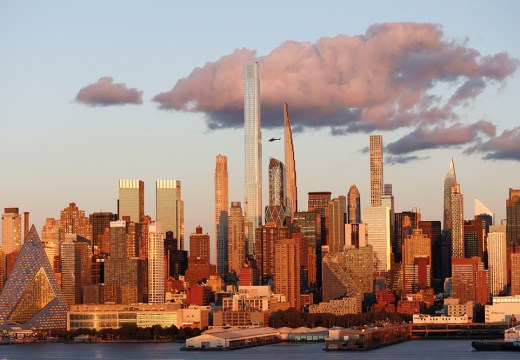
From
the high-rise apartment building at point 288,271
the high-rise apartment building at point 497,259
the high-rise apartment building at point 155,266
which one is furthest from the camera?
the high-rise apartment building at point 497,259

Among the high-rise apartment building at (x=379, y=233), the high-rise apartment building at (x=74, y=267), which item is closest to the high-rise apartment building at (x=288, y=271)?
the high-rise apartment building at (x=74, y=267)

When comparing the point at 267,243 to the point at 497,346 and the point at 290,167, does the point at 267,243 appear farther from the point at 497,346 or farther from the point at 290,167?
the point at 497,346

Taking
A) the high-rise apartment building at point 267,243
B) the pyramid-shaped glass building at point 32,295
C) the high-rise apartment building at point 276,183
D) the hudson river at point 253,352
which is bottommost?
the hudson river at point 253,352

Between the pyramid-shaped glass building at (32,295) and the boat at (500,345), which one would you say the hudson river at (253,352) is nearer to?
the boat at (500,345)

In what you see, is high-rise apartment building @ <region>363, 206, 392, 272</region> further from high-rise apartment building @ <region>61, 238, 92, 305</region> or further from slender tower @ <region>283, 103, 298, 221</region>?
high-rise apartment building @ <region>61, 238, 92, 305</region>

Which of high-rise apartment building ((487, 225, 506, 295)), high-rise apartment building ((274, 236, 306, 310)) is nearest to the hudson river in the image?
high-rise apartment building ((274, 236, 306, 310))

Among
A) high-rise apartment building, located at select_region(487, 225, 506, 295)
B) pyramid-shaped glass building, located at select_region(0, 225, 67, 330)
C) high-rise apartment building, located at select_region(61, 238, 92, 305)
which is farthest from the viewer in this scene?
high-rise apartment building, located at select_region(487, 225, 506, 295)

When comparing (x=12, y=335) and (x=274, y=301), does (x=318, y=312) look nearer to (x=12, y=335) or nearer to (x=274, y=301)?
(x=274, y=301)
